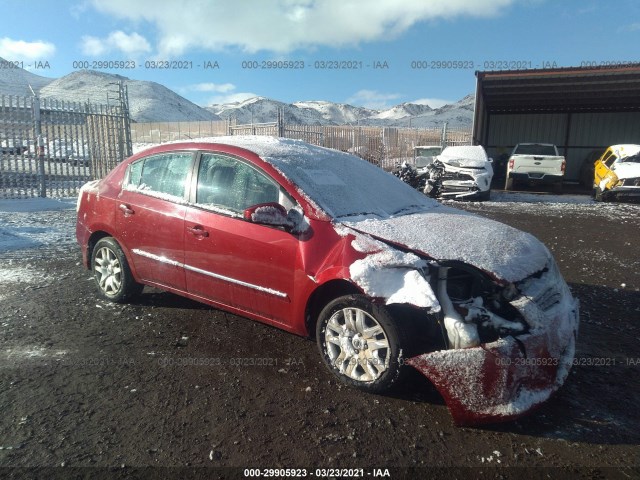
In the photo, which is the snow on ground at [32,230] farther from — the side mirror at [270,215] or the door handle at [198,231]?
the side mirror at [270,215]

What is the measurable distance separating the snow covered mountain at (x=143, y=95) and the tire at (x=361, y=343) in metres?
87.6

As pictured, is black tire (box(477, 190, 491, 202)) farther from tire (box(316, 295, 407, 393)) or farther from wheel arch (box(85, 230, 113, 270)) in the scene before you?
tire (box(316, 295, 407, 393))

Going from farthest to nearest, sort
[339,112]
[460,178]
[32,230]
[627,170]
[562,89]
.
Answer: [339,112] < [562,89] < [460,178] < [627,170] < [32,230]

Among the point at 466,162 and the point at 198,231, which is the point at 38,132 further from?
the point at 466,162

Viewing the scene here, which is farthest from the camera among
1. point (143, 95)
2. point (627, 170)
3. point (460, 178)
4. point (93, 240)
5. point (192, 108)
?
point (192, 108)

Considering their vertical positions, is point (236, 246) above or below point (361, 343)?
above

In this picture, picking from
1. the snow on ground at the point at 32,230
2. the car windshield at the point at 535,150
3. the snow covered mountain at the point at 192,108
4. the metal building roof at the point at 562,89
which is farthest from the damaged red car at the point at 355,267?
the snow covered mountain at the point at 192,108

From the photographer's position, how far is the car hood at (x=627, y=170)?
12.1 m

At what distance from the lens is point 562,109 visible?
70.5 feet

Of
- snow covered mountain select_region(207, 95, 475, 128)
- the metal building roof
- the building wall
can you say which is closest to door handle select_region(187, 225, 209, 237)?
the metal building roof

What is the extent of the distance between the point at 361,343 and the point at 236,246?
1149mm

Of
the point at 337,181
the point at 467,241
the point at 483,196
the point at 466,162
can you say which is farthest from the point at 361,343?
the point at 483,196

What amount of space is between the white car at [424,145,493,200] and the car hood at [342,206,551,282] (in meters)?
9.79

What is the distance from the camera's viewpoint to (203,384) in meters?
2.92
